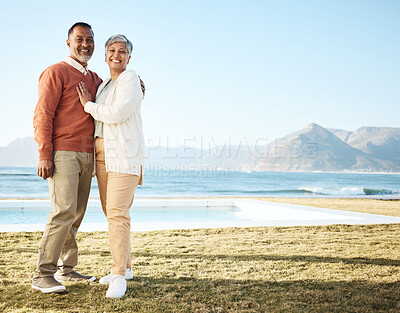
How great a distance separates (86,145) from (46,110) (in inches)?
12.3

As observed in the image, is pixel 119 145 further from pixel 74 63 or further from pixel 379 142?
pixel 379 142

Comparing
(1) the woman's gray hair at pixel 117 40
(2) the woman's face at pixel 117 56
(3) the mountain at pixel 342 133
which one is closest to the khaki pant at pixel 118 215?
(2) the woman's face at pixel 117 56

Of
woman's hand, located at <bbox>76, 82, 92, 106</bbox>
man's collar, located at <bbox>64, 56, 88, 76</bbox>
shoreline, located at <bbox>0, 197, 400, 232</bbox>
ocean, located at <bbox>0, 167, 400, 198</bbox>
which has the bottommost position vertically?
ocean, located at <bbox>0, 167, 400, 198</bbox>

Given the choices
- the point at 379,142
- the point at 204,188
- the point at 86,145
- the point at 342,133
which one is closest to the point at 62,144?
the point at 86,145

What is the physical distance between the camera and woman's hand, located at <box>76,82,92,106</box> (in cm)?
221

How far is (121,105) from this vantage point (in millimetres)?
2098

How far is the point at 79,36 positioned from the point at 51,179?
93cm

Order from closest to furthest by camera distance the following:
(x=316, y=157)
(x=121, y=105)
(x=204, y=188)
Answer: (x=121, y=105)
(x=204, y=188)
(x=316, y=157)

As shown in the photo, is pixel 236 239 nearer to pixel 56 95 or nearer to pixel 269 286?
pixel 269 286

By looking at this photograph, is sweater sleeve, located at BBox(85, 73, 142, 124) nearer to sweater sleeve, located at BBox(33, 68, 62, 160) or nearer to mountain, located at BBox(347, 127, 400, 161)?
sweater sleeve, located at BBox(33, 68, 62, 160)

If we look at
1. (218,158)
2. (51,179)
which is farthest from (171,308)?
(218,158)

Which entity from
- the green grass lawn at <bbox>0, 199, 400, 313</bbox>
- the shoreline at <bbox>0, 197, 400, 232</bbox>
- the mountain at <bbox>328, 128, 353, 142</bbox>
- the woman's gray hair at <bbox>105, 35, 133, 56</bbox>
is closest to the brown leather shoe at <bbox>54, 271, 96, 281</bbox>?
the green grass lawn at <bbox>0, 199, 400, 313</bbox>

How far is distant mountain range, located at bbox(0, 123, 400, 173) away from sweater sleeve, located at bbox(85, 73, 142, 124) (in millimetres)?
51220

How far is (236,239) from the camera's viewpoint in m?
4.05
